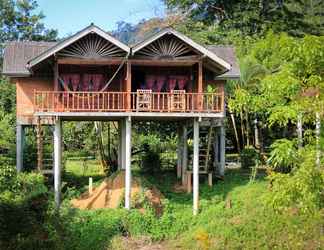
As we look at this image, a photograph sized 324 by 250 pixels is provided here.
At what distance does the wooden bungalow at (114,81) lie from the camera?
21359mm

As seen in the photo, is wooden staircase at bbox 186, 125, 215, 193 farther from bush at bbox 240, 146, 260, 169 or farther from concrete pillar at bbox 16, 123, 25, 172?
concrete pillar at bbox 16, 123, 25, 172

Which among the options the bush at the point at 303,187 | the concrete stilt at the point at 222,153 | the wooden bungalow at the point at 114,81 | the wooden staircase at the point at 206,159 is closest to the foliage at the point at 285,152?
the bush at the point at 303,187

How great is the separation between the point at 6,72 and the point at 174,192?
809cm

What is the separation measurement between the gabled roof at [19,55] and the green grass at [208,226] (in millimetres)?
6475

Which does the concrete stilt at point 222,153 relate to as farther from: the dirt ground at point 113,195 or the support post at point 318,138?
the support post at point 318,138

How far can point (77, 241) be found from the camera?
19.5 m

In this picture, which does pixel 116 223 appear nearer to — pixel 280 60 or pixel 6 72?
pixel 6 72

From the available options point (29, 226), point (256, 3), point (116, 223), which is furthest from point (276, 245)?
point (256, 3)

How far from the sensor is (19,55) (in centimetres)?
2452

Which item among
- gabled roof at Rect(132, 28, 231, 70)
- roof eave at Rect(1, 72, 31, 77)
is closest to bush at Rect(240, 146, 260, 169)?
gabled roof at Rect(132, 28, 231, 70)

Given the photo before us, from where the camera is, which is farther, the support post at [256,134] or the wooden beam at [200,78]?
the support post at [256,134]

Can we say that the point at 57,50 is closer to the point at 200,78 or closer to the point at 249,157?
the point at 200,78

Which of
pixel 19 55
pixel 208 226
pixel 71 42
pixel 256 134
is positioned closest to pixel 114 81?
pixel 71 42

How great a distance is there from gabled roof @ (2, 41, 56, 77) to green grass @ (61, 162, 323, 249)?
6.47 meters
